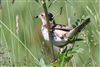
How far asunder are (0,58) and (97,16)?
67 centimetres

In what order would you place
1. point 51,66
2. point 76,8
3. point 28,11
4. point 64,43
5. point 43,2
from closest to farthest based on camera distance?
point 43,2 → point 51,66 → point 64,43 → point 28,11 → point 76,8

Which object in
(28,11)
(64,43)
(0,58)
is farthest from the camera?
(28,11)

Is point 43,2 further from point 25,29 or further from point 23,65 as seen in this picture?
point 25,29

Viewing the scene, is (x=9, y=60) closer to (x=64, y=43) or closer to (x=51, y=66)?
(x=64, y=43)

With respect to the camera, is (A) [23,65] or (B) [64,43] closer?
(B) [64,43]

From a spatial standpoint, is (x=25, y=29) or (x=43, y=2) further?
(x=25, y=29)

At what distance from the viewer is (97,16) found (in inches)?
86.5

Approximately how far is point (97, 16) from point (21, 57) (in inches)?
21.7

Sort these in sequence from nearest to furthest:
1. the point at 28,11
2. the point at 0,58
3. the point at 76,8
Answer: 1. the point at 0,58
2. the point at 28,11
3. the point at 76,8

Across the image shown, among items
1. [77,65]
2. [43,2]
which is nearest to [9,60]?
[77,65]

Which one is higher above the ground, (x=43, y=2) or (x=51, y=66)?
(x=43, y=2)

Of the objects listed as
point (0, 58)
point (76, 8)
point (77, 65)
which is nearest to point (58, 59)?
point (0, 58)

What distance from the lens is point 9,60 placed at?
2.01 metres

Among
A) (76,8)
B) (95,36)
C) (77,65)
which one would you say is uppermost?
(76,8)
